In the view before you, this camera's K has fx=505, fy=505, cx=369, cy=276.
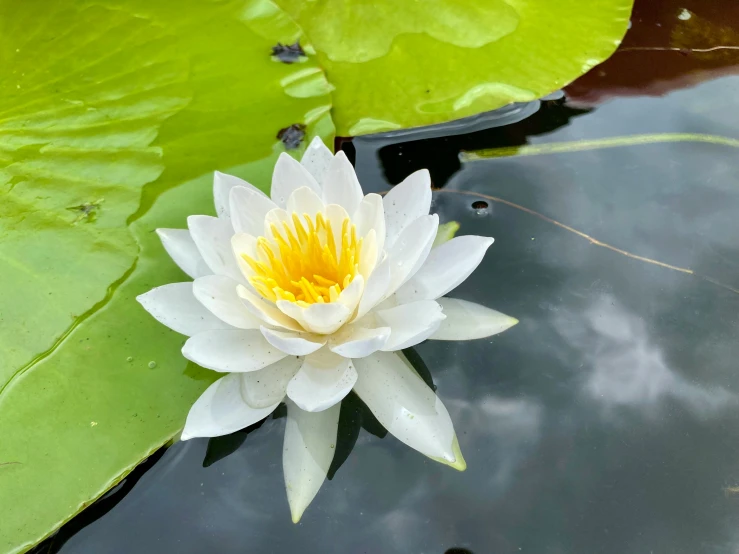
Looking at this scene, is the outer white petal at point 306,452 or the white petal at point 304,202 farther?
the white petal at point 304,202

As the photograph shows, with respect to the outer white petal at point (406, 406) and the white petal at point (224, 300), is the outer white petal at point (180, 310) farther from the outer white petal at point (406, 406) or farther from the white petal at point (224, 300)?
the outer white petal at point (406, 406)

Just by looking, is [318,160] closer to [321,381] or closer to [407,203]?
[407,203]

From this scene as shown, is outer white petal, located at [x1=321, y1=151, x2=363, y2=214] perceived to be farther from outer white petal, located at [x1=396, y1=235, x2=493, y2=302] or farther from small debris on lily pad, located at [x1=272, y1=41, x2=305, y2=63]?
small debris on lily pad, located at [x1=272, y1=41, x2=305, y2=63]

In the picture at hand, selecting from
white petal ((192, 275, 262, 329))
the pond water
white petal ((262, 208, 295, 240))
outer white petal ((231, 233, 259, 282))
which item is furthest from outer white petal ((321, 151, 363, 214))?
the pond water

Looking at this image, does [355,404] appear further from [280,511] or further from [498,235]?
[498,235]

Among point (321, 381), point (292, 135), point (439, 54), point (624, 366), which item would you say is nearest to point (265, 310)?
point (321, 381)

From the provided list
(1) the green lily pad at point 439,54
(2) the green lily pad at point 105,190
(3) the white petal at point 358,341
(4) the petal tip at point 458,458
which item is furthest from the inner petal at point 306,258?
(1) the green lily pad at point 439,54
